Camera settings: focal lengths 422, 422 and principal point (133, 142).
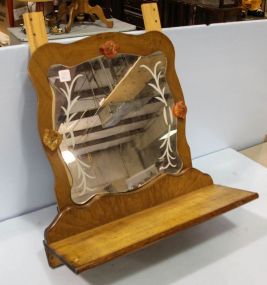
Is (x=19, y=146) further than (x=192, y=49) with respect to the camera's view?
No

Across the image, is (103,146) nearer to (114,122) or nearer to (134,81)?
(114,122)

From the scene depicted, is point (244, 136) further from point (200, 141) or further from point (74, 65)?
point (74, 65)

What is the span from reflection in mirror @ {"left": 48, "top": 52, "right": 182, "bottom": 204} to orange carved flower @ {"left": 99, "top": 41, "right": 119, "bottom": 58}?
0.04 feet

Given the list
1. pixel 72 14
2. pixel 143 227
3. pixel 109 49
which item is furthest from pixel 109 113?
pixel 72 14

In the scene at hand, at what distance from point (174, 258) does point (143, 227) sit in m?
0.12

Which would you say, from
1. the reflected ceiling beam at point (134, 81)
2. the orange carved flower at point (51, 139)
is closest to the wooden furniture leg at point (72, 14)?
the reflected ceiling beam at point (134, 81)

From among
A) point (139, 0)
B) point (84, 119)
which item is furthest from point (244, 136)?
point (139, 0)

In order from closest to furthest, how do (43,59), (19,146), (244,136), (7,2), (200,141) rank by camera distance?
1. (43,59)
2. (19,146)
3. (200,141)
4. (244,136)
5. (7,2)

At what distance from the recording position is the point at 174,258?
0.90m

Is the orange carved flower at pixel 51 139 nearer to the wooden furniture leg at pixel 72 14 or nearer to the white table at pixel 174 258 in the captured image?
the white table at pixel 174 258

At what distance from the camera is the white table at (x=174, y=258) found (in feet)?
2.75

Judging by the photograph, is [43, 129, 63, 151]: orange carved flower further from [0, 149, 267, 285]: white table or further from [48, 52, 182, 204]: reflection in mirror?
[0, 149, 267, 285]: white table

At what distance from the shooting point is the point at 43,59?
82cm

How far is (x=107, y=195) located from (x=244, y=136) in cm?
71
